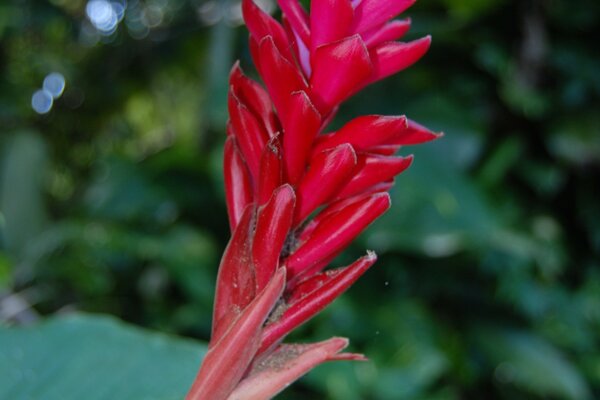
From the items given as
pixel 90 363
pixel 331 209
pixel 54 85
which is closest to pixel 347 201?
pixel 331 209

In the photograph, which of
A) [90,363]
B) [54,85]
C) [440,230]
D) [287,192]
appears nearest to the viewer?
[287,192]

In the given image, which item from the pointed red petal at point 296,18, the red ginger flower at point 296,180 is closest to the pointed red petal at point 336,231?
the red ginger flower at point 296,180

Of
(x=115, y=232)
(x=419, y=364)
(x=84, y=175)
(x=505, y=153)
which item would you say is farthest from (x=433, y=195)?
(x=84, y=175)

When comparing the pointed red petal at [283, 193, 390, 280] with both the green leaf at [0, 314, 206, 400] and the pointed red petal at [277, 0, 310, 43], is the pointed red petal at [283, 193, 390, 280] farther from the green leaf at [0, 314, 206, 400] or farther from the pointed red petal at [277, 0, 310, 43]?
the green leaf at [0, 314, 206, 400]

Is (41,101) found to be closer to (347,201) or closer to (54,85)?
(54,85)

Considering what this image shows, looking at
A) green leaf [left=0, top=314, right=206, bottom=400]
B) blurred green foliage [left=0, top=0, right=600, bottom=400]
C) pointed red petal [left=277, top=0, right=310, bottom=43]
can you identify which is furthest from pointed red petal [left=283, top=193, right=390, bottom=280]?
blurred green foliage [left=0, top=0, right=600, bottom=400]

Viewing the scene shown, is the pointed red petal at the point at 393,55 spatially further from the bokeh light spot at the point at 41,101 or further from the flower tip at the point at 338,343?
the bokeh light spot at the point at 41,101
